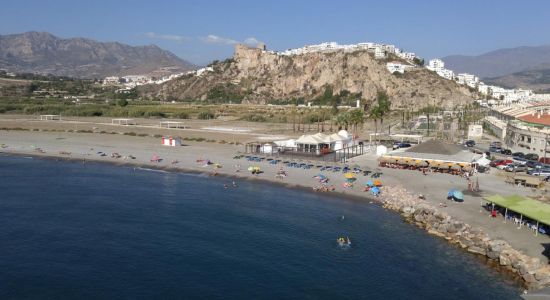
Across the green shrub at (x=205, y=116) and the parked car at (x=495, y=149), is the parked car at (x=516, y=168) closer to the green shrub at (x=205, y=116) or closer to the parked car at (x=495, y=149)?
the parked car at (x=495, y=149)

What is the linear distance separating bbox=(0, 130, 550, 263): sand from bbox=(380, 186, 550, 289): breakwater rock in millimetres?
926

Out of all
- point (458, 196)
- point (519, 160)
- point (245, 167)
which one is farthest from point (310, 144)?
point (458, 196)

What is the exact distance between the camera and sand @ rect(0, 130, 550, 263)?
3469 cm

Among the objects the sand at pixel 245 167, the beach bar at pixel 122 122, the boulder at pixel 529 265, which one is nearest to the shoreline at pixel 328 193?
the sand at pixel 245 167

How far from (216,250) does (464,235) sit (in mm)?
16505

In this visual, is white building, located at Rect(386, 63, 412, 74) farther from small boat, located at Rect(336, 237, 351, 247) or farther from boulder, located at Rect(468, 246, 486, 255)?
small boat, located at Rect(336, 237, 351, 247)

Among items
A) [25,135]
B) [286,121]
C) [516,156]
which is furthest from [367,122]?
[25,135]

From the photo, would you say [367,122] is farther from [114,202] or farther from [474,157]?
[114,202]

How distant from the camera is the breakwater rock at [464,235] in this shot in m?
27.0

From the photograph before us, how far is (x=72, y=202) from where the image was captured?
1651 inches

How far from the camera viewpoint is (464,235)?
33250 millimetres

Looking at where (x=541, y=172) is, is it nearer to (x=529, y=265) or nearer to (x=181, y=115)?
(x=529, y=265)

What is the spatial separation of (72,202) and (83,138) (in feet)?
144

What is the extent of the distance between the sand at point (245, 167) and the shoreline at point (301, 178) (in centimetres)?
8
